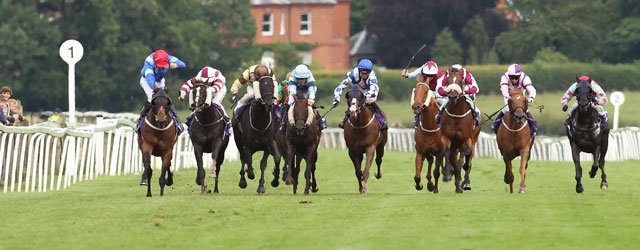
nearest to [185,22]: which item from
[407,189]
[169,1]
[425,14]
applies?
[169,1]

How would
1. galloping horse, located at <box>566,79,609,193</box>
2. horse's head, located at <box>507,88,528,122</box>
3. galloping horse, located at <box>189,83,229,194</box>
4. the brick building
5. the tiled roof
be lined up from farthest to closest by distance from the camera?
the brick building → the tiled roof → galloping horse, located at <box>566,79,609,193</box> → galloping horse, located at <box>189,83,229,194</box> → horse's head, located at <box>507,88,528,122</box>

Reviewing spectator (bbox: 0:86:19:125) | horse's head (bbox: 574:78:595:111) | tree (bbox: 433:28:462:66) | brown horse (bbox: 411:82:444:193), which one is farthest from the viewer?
tree (bbox: 433:28:462:66)

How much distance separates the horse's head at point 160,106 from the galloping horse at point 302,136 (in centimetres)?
147

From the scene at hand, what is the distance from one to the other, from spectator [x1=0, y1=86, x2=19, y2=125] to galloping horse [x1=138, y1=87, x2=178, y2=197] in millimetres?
4048

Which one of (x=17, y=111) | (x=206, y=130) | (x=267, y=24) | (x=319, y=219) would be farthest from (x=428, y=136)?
(x=267, y=24)

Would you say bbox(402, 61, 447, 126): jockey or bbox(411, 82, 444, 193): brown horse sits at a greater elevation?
bbox(402, 61, 447, 126): jockey

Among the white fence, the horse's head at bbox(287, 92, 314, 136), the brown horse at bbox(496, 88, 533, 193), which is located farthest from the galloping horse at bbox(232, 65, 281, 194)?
the white fence

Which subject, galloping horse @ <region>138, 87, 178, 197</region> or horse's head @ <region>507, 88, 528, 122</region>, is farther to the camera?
horse's head @ <region>507, 88, 528, 122</region>

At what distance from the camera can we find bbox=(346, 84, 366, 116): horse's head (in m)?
21.6

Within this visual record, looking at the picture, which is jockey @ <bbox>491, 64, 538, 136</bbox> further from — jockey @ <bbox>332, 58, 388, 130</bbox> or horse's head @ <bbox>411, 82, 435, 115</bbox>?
jockey @ <bbox>332, 58, 388, 130</bbox>

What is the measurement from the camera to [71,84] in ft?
92.7

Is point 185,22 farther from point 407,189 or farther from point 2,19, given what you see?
point 407,189

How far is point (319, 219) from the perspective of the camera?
1708cm

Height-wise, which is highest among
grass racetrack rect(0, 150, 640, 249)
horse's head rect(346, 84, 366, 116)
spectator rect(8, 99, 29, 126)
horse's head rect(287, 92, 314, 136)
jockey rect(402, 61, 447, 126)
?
jockey rect(402, 61, 447, 126)
